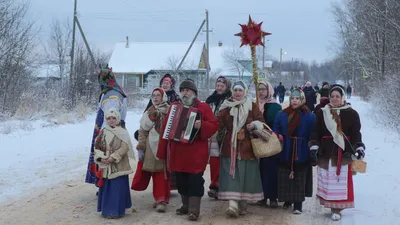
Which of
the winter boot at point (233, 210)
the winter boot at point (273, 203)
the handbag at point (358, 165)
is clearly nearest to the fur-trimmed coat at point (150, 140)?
the winter boot at point (233, 210)

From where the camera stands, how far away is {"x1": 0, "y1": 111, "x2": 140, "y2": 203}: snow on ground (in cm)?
775

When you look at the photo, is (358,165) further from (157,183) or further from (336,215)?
(157,183)

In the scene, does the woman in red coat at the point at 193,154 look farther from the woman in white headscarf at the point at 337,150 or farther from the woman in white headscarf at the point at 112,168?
the woman in white headscarf at the point at 337,150

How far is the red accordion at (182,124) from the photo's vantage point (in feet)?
18.6

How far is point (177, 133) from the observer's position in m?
5.70

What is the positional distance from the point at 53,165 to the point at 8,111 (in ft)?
27.5

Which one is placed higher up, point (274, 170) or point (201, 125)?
point (201, 125)

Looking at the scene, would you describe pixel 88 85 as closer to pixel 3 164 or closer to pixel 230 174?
pixel 3 164

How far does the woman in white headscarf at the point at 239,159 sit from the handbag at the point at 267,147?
0.13 m

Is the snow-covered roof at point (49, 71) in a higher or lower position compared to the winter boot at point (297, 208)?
higher

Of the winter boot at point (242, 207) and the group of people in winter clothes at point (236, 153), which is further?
the winter boot at point (242, 207)

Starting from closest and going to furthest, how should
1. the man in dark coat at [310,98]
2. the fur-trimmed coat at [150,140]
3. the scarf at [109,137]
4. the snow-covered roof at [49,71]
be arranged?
the scarf at [109,137] → the fur-trimmed coat at [150,140] → the man in dark coat at [310,98] → the snow-covered roof at [49,71]

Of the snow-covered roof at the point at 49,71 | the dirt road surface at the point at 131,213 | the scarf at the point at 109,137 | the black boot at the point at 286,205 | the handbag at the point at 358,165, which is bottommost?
the dirt road surface at the point at 131,213

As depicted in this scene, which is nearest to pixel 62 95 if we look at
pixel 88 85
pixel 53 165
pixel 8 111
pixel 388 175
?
pixel 88 85
